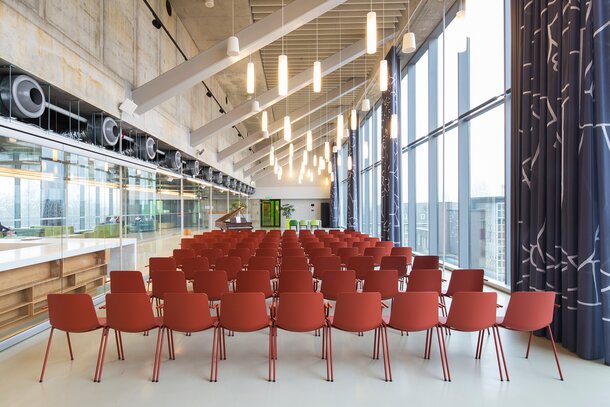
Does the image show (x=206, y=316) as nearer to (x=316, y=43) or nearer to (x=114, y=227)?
(x=114, y=227)

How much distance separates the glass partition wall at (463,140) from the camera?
6539 millimetres

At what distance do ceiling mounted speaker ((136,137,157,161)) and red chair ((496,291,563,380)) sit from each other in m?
7.20

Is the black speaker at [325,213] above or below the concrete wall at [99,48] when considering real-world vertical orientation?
below

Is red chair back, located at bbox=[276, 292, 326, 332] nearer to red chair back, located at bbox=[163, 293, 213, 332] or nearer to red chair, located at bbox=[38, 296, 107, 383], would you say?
red chair back, located at bbox=[163, 293, 213, 332]

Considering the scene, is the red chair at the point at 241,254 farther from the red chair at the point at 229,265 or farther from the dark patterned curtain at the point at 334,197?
the dark patterned curtain at the point at 334,197

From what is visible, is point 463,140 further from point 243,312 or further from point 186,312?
point 186,312

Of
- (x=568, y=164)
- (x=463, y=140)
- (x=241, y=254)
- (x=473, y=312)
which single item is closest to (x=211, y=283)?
(x=241, y=254)

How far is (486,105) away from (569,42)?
308 cm

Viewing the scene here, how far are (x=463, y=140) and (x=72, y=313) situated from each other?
7428 mm

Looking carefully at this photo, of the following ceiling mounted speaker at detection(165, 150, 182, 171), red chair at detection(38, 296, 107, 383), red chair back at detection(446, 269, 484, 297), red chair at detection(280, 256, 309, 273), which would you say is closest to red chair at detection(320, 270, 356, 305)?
red chair at detection(280, 256, 309, 273)

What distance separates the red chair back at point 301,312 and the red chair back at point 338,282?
1.24 m

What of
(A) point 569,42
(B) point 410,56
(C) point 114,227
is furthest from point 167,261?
(B) point 410,56

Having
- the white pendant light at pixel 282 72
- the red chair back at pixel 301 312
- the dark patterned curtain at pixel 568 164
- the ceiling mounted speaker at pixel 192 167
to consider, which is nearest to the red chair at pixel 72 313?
the red chair back at pixel 301 312

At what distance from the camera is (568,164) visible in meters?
3.79
